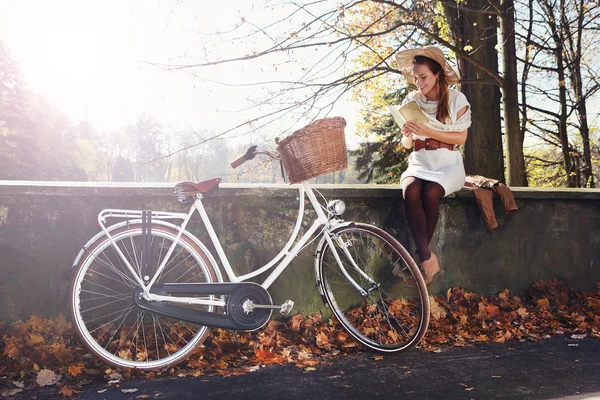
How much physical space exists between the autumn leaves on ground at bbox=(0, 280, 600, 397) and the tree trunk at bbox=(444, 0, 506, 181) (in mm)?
2330

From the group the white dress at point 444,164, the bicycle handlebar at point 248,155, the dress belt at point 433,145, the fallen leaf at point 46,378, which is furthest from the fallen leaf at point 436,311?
the fallen leaf at point 46,378

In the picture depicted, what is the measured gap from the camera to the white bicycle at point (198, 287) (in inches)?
143

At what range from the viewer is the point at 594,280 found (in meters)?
Result: 5.85

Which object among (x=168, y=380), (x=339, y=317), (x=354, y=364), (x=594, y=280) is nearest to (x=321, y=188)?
(x=339, y=317)

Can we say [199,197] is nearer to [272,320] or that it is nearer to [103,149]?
[272,320]

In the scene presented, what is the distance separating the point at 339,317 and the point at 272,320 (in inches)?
27.4

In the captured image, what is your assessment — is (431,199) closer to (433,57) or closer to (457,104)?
(457,104)

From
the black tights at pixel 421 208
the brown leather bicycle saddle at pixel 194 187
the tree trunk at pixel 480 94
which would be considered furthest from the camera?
the tree trunk at pixel 480 94

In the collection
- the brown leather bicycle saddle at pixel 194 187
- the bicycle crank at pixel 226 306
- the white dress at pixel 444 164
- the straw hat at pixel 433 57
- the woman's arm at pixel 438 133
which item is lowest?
the bicycle crank at pixel 226 306

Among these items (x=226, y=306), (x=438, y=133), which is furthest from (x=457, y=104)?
(x=226, y=306)

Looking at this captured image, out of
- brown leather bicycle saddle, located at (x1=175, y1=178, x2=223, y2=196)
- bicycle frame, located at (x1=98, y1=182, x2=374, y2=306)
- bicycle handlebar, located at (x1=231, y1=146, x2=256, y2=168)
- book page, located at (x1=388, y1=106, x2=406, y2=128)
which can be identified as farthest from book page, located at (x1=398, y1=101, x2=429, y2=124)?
brown leather bicycle saddle, located at (x1=175, y1=178, x2=223, y2=196)

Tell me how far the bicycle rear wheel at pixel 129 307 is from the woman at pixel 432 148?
166 centimetres

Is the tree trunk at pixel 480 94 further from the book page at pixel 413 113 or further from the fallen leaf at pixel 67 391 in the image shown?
the fallen leaf at pixel 67 391

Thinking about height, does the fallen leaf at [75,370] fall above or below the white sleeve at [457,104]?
below
